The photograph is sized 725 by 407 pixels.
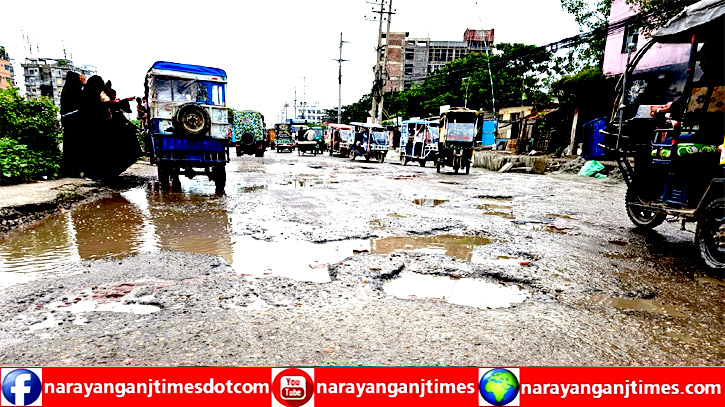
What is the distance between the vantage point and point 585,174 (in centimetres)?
1514

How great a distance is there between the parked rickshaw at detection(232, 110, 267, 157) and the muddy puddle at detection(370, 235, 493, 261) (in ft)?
72.0

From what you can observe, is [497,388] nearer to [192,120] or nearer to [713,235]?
[713,235]

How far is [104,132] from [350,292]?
843cm

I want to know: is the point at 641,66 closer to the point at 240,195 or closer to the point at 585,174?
the point at 240,195

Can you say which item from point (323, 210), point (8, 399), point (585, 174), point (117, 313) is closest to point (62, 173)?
point (323, 210)

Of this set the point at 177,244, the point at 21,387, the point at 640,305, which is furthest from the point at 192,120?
the point at 640,305

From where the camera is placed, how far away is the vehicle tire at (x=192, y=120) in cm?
835

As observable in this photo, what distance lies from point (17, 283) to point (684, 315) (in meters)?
4.80

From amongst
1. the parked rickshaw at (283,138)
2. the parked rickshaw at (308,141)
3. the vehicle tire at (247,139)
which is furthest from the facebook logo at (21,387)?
the parked rickshaw at (283,138)

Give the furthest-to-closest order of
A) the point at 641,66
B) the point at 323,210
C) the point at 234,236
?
the point at 323,210, the point at 641,66, the point at 234,236

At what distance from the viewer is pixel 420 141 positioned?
20.4 meters

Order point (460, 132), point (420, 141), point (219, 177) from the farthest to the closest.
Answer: point (420, 141) → point (460, 132) → point (219, 177)

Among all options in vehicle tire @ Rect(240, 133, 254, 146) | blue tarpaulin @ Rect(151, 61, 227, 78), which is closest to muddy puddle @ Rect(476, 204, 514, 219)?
blue tarpaulin @ Rect(151, 61, 227, 78)

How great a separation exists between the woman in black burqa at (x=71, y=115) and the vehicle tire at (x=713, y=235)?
410 inches
